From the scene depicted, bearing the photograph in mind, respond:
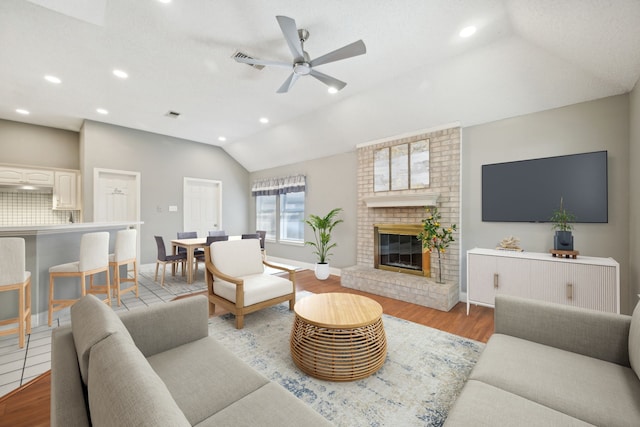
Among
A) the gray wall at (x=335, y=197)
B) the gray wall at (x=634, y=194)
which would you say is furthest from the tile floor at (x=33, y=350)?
the gray wall at (x=634, y=194)

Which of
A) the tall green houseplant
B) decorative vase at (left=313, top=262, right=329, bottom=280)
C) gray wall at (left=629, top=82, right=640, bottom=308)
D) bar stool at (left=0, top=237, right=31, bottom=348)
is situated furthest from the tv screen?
bar stool at (left=0, top=237, right=31, bottom=348)

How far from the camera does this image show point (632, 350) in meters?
1.32

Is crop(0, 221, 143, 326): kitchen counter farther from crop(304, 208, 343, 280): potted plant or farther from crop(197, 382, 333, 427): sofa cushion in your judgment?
crop(304, 208, 343, 280): potted plant

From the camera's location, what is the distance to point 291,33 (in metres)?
2.20

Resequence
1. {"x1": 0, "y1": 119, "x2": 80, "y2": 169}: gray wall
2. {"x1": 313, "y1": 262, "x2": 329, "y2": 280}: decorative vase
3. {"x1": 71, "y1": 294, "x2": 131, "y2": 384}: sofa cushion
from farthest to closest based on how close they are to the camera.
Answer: {"x1": 0, "y1": 119, "x2": 80, "y2": 169}: gray wall < {"x1": 313, "y1": 262, "x2": 329, "y2": 280}: decorative vase < {"x1": 71, "y1": 294, "x2": 131, "y2": 384}: sofa cushion

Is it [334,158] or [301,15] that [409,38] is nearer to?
[301,15]

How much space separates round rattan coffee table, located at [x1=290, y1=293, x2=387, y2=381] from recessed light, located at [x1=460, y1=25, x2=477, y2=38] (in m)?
2.78

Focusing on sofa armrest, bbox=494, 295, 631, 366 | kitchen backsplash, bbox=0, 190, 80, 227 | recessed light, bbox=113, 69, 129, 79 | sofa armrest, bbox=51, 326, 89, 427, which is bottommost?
sofa armrest, bbox=494, 295, 631, 366

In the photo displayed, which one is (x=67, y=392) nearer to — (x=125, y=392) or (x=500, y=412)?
(x=125, y=392)

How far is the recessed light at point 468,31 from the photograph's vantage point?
249 cm

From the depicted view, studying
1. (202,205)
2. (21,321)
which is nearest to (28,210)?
(202,205)

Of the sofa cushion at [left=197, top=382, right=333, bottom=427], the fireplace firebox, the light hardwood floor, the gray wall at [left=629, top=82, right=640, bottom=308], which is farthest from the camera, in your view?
the fireplace firebox

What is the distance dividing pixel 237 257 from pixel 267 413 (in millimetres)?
2349

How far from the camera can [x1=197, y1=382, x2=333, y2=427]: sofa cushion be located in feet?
3.37
